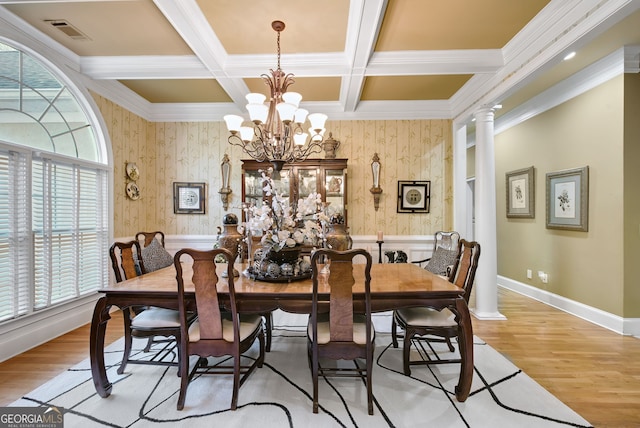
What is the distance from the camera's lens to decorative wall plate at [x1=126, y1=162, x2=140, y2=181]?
13.3 ft

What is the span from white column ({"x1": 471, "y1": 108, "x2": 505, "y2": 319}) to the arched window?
4581 mm

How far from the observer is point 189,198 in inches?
179

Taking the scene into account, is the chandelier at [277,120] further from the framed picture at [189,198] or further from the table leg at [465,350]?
the framed picture at [189,198]

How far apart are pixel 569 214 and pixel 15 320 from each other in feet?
19.5

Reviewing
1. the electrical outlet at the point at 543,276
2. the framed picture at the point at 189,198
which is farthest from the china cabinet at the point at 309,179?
the electrical outlet at the point at 543,276

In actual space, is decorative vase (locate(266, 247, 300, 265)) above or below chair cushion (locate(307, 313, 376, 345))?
above

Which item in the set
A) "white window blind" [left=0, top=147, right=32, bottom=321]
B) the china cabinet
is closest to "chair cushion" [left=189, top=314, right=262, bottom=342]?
"white window blind" [left=0, top=147, right=32, bottom=321]

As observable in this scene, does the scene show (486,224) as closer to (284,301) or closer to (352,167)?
(352,167)

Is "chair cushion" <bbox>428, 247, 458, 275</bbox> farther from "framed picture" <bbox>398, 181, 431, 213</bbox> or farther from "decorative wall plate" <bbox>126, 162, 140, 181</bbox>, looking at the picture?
"decorative wall plate" <bbox>126, 162, 140, 181</bbox>

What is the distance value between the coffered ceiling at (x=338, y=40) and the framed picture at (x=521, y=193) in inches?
47.5

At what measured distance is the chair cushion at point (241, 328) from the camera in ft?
6.17

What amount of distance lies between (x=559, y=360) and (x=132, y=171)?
525 centimetres

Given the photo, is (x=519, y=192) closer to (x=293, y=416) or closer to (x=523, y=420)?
(x=523, y=420)

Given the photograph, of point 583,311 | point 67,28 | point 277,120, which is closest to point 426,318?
point 277,120
